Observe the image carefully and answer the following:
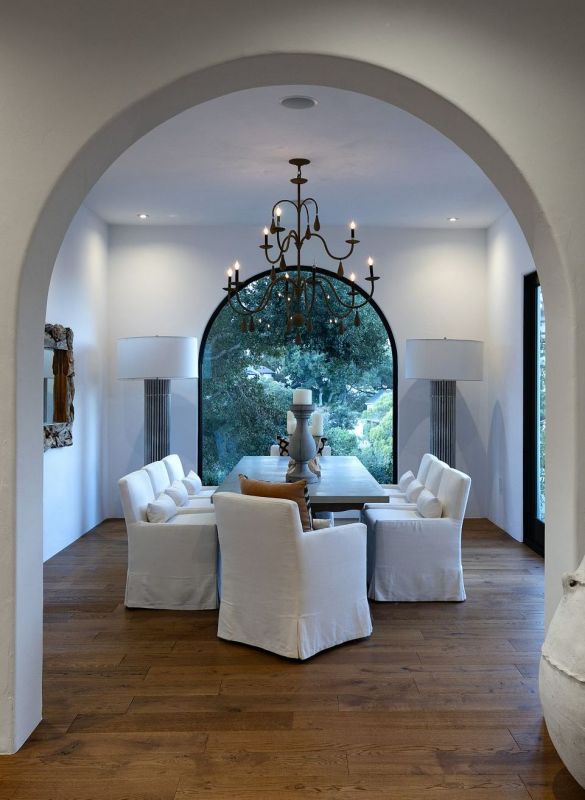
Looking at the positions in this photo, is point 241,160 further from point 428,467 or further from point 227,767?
point 227,767

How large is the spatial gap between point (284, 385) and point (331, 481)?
292 cm

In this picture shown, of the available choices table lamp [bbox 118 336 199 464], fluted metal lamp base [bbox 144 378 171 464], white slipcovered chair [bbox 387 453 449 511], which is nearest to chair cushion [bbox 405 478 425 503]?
white slipcovered chair [bbox 387 453 449 511]

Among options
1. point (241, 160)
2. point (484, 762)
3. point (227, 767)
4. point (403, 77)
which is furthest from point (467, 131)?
point (241, 160)

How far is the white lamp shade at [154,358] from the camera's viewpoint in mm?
6383

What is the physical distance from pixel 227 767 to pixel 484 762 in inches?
34.3

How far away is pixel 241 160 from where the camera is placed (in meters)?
5.32

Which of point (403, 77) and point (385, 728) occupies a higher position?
point (403, 77)

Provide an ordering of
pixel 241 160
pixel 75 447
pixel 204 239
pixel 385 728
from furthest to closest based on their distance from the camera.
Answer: pixel 204 239 < pixel 75 447 < pixel 241 160 < pixel 385 728

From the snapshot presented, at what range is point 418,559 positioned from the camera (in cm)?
448

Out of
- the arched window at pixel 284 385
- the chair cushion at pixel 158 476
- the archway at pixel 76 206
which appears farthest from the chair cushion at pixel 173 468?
the archway at pixel 76 206

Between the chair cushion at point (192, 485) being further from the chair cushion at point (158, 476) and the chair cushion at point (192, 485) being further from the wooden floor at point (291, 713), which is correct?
the wooden floor at point (291, 713)

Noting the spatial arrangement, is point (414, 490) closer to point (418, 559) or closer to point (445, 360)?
point (418, 559)

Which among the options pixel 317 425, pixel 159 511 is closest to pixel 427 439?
pixel 317 425

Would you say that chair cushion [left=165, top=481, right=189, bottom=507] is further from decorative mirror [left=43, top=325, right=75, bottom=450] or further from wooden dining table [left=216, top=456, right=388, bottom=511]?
decorative mirror [left=43, top=325, right=75, bottom=450]
